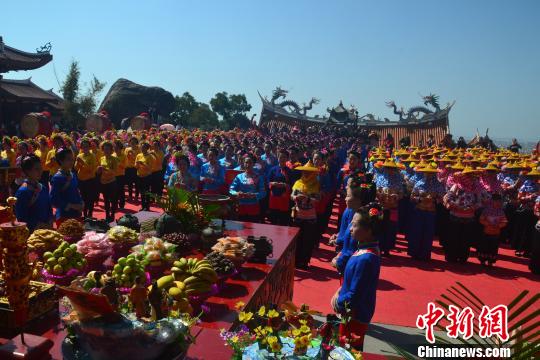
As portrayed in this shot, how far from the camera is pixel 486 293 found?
Answer: 6277 millimetres

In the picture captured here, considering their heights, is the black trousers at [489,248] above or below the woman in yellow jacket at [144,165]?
below

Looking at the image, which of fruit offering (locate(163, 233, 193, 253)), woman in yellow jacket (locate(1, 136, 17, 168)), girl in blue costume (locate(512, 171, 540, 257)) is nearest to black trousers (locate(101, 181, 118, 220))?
woman in yellow jacket (locate(1, 136, 17, 168))

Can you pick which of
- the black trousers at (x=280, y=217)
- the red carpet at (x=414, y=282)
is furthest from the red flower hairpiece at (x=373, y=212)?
the black trousers at (x=280, y=217)

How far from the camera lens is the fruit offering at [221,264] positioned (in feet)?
9.82

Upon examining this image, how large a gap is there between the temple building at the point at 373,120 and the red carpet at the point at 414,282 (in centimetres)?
2022

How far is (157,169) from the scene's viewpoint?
10.7 m

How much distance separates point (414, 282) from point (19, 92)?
24.3 meters

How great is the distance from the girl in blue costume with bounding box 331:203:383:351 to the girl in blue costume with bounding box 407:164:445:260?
4.45m

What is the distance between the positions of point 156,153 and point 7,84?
18114 mm

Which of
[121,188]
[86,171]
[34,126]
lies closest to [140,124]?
[34,126]

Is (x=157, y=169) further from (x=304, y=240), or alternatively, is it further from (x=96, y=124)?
(x=96, y=124)

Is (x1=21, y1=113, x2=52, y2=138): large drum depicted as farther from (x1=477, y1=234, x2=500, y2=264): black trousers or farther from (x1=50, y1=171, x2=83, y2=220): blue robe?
(x1=477, y1=234, x2=500, y2=264): black trousers

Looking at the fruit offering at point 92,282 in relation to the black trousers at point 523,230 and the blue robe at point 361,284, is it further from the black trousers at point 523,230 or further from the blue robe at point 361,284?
the black trousers at point 523,230

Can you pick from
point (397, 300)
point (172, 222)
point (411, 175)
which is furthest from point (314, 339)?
point (411, 175)
